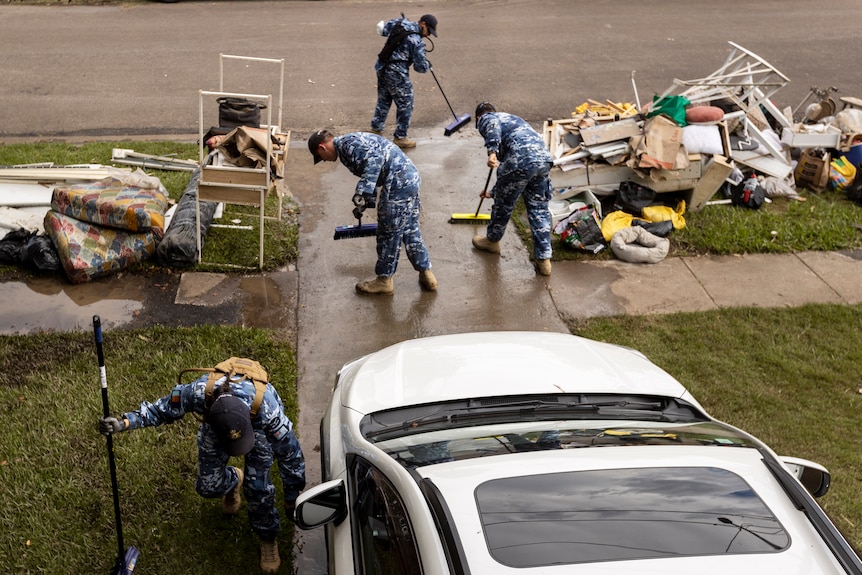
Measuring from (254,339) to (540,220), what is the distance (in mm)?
2992

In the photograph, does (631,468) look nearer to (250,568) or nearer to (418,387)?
(418,387)

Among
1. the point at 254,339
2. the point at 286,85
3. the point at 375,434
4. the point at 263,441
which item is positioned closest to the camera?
the point at 375,434

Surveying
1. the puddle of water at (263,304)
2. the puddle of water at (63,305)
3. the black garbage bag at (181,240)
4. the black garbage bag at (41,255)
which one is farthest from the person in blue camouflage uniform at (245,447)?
the black garbage bag at (41,255)

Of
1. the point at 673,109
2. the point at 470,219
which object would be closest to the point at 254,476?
the point at 470,219

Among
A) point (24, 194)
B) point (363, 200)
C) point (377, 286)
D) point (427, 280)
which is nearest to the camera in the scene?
point (363, 200)

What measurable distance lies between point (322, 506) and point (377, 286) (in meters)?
3.51

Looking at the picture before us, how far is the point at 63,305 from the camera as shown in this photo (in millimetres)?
6840

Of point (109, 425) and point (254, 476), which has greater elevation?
point (109, 425)

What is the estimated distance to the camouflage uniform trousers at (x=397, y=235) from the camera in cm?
705

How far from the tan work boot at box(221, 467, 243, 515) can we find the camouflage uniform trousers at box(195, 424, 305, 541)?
17 centimetres

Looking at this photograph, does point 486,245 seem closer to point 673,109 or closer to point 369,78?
point 673,109

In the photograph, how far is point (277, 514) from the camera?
4.70 m

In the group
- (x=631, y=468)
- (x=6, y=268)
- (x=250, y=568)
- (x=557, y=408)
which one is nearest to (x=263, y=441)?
(x=250, y=568)

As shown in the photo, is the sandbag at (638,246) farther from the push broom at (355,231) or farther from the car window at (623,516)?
the car window at (623,516)
